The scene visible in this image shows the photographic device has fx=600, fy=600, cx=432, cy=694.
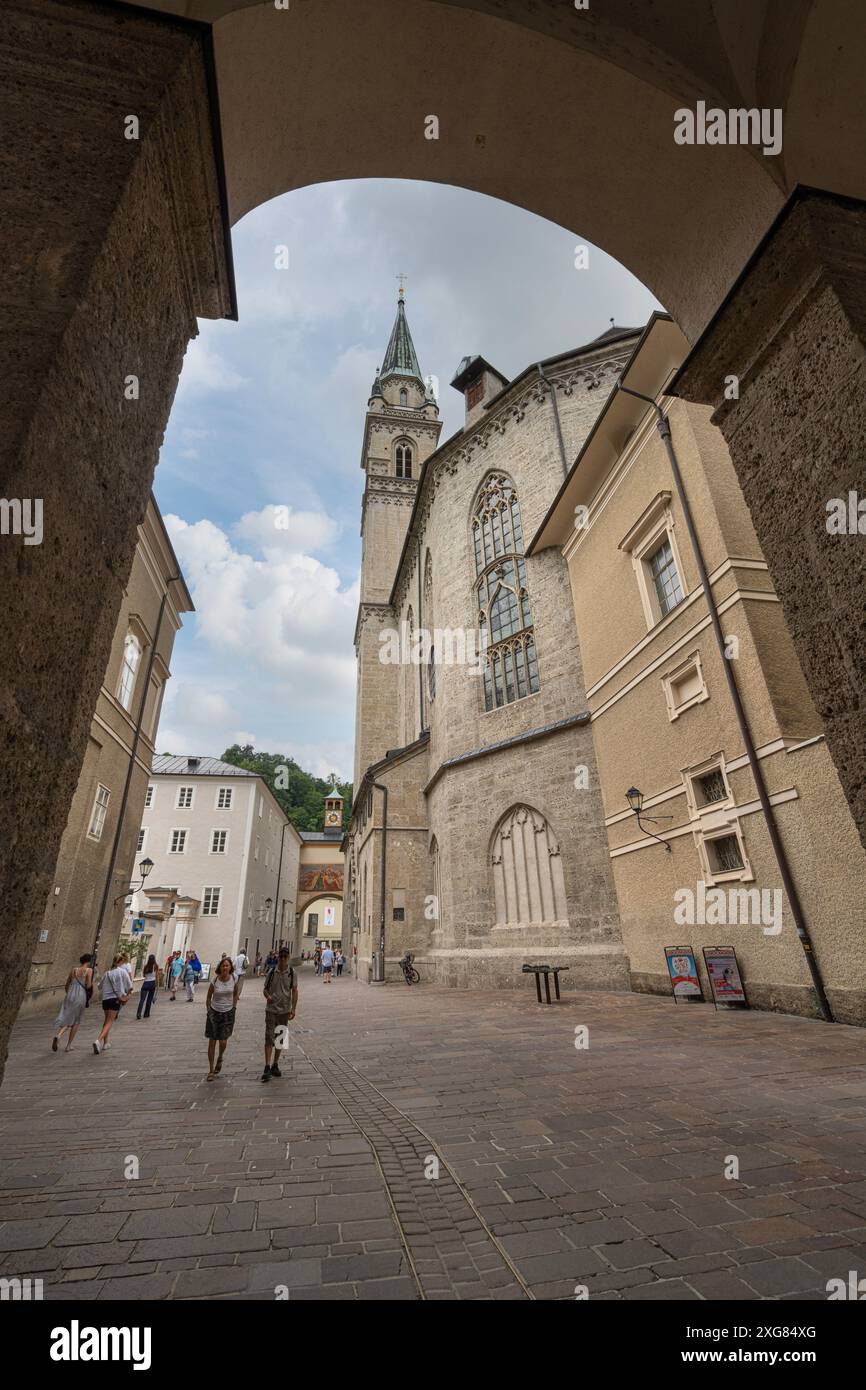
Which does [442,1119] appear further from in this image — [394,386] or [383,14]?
[394,386]

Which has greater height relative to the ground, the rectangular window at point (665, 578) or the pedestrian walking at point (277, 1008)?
the rectangular window at point (665, 578)

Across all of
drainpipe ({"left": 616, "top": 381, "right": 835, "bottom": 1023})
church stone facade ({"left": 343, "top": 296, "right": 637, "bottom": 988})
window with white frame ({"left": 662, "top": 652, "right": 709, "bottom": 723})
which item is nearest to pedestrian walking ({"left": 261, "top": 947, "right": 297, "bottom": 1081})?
drainpipe ({"left": 616, "top": 381, "right": 835, "bottom": 1023})

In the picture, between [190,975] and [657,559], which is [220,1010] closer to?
[657,559]

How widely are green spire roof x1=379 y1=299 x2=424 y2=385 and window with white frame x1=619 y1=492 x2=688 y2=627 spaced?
42034 mm

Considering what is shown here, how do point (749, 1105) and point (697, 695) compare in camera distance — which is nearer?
point (749, 1105)

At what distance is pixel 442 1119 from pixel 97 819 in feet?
43.7

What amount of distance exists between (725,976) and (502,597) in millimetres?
12851

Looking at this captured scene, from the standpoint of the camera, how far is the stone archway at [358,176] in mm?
1875

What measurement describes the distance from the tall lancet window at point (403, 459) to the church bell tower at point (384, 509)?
7 cm

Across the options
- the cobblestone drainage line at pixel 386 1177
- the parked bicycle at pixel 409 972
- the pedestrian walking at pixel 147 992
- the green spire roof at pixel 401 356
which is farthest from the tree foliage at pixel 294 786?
the cobblestone drainage line at pixel 386 1177

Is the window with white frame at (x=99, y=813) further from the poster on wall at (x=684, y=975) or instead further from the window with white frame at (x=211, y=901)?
the window with white frame at (x=211, y=901)

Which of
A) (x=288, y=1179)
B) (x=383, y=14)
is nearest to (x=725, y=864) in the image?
(x=288, y=1179)

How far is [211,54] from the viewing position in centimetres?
256

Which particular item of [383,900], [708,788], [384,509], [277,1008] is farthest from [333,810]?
[277,1008]
